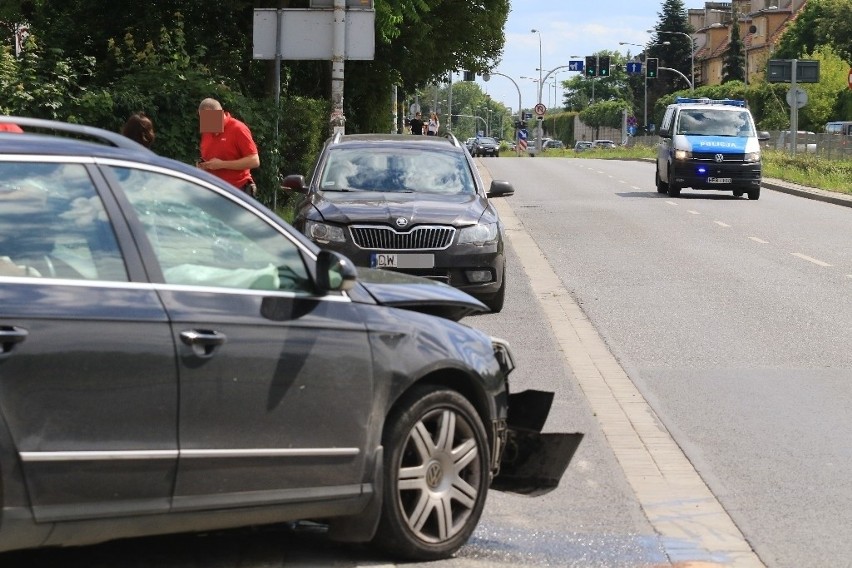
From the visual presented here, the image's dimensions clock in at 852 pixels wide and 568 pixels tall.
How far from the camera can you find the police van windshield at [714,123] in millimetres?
33828

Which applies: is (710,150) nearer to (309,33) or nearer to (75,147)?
(309,33)

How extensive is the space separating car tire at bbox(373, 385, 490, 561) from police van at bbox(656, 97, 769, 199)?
2765 cm

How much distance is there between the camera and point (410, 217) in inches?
512

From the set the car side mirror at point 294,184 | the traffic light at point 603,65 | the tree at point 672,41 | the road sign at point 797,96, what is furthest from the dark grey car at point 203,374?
the tree at point 672,41

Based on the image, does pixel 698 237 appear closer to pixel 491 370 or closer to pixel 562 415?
pixel 562 415

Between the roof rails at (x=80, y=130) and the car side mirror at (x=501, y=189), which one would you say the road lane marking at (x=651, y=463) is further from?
the roof rails at (x=80, y=130)

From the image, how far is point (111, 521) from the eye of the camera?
4.84 m

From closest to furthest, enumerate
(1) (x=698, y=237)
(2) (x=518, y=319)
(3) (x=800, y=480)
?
(3) (x=800, y=480), (2) (x=518, y=319), (1) (x=698, y=237)

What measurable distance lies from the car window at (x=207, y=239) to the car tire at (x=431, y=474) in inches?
24.5

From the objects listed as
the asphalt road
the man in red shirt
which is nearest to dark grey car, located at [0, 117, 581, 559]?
the asphalt road

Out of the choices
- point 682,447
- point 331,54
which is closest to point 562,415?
point 682,447

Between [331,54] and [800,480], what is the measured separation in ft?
46.5

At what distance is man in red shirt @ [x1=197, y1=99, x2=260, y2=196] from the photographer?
527 inches

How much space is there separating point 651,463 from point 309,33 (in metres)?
13.8
